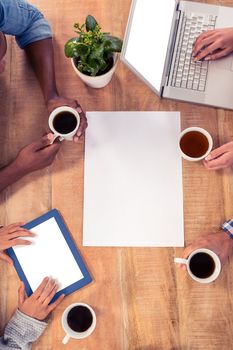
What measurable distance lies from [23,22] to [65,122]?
315 mm

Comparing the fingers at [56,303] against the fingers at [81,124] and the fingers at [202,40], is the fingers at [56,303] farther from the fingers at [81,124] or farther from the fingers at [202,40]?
the fingers at [202,40]

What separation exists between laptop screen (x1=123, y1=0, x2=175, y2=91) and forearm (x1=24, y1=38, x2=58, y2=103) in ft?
0.83

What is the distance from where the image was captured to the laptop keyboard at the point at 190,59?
1035 mm

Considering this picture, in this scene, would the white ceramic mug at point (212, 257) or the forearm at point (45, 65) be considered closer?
the white ceramic mug at point (212, 257)

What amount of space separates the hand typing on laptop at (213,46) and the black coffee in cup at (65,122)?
391 mm

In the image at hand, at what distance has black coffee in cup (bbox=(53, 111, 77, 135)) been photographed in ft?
3.27

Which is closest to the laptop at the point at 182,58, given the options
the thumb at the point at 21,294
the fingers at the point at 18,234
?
the fingers at the point at 18,234

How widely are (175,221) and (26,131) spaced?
1.64 feet

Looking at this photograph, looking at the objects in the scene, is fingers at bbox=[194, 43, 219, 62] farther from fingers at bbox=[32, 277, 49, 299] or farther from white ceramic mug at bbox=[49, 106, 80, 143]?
fingers at bbox=[32, 277, 49, 299]

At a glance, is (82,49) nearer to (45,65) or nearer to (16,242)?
(45,65)

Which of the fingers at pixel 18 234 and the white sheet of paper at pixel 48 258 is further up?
the fingers at pixel 18 234

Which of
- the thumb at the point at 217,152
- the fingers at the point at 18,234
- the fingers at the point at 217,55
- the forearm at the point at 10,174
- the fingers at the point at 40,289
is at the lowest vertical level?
the fingers at the point at 40,289

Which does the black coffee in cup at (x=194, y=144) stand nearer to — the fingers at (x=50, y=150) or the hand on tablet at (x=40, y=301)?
the fingers at (x=50, y=150)

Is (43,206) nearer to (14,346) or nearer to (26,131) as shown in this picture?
(26,131)
